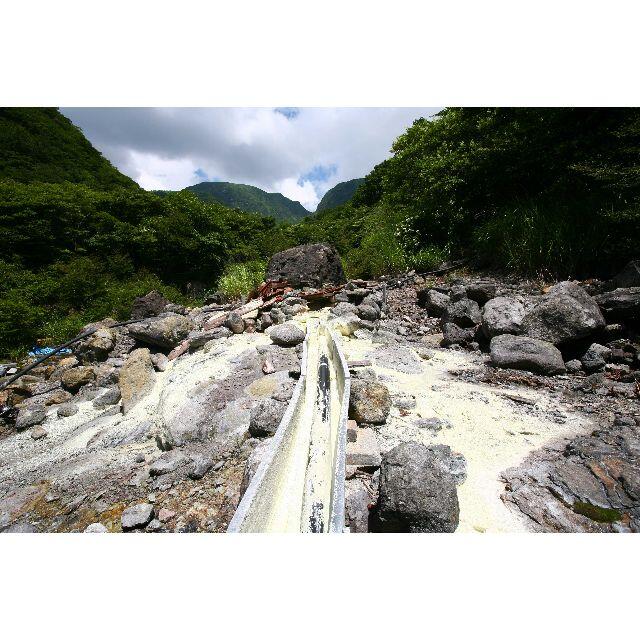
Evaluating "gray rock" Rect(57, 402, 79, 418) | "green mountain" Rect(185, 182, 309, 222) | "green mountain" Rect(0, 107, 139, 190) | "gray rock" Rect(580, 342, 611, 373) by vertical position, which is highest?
"green mountain" Rect(185, 182, 309, 222)

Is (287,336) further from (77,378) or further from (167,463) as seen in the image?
(77,378)

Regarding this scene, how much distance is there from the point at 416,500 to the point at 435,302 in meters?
4.55

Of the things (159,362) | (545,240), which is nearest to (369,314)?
(545,240)

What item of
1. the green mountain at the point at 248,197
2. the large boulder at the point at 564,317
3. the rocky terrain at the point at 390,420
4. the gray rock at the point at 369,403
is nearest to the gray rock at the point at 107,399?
the rocky terrain at the point at 390,420

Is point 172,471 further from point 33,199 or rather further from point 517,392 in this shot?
point 33,199

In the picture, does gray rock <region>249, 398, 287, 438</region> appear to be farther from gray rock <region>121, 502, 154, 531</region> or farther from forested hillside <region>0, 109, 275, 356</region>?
forested hillside <region>0, 109, 275, 356</region>

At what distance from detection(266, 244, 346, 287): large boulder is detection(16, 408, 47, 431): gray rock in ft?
17.9

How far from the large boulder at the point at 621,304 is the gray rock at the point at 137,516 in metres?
4.97

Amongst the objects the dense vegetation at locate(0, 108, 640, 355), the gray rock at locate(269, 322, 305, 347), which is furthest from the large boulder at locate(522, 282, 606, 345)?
the gray rock at locate(269, 322, 305, 347)

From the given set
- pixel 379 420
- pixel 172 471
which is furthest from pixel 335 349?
pixel 172 471

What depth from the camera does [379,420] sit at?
8.68 feet

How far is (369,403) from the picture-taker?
8.96 feet

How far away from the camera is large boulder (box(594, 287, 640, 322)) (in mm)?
3383

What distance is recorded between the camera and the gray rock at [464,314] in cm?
479
